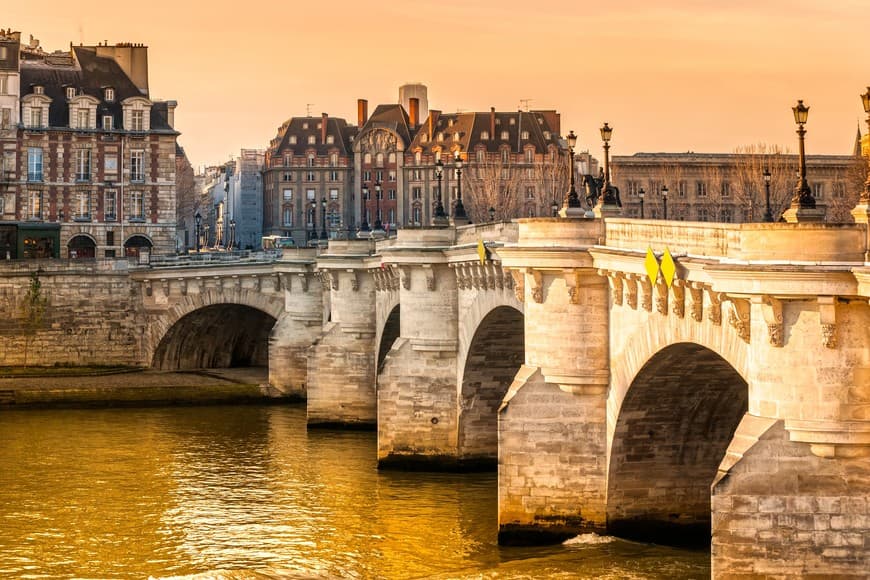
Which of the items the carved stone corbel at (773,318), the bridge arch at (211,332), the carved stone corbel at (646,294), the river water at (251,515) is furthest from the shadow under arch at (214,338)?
the carved stone corbel at (773,318)

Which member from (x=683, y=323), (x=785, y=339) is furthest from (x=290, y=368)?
(x=785, y=339)

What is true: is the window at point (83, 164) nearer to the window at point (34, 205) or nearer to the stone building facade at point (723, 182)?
the window at point (34, 205)

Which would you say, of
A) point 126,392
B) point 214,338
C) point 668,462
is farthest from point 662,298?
point 214,338

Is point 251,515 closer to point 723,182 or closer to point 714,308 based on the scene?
point 714,308

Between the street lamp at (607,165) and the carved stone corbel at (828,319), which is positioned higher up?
the street lamp at (607,165)

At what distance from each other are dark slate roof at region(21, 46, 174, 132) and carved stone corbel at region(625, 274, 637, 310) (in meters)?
68.5

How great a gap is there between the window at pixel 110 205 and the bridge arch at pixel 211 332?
59.7 feet

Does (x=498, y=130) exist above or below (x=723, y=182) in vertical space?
above

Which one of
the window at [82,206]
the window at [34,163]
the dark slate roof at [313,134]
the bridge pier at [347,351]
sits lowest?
the bridge pier at [347,351]

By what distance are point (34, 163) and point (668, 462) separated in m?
68.2

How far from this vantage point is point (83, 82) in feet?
313

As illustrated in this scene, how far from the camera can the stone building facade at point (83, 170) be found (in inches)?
3625

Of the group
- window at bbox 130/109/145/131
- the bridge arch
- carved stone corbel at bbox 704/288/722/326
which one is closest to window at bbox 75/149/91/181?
window at bbox 130/109/145/131

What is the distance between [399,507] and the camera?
39.2 metres
